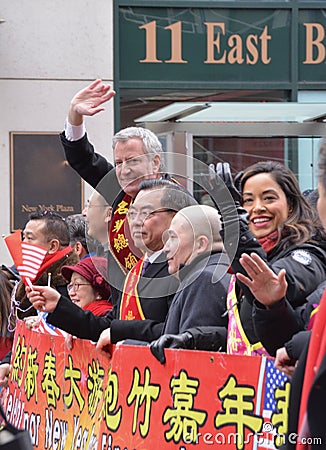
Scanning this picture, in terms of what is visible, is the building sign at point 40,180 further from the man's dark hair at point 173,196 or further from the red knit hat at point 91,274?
the man's dark hair at point 173,196

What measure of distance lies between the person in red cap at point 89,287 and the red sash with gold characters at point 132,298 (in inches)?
29.7

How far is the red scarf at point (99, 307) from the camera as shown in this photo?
603 centimetres

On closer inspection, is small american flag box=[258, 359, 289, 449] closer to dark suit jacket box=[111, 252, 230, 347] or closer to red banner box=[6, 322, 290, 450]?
red banner box=[6, 322, 290, 450]

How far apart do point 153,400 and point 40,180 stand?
28.9ft

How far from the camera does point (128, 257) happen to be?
214 inches

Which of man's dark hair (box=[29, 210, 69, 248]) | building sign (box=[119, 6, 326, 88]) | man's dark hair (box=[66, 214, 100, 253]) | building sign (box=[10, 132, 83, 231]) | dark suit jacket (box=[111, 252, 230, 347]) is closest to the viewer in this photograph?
dark suit jacket (box=[111, 252, 230, 347])

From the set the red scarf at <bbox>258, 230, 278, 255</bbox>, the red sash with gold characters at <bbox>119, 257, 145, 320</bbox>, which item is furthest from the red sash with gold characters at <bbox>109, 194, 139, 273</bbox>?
the red scarf at <bbox>258, 230, 278, 255</bbox>

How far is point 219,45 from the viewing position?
13375 mm

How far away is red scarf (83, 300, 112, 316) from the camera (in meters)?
6.03

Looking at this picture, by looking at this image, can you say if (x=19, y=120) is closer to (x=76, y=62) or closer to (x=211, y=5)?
(x=76, y=62)

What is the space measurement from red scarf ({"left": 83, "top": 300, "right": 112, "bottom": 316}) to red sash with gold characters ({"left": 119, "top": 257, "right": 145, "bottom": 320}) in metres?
0.78

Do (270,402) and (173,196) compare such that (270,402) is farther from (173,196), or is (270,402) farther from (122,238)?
(122,238)

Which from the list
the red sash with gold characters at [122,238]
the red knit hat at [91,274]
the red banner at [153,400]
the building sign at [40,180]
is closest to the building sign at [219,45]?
the building sign at [40,180]

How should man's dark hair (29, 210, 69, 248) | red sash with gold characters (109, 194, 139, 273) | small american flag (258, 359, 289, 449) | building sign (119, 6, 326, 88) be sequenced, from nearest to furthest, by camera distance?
1. small american flag (258, 359, 289, 449)
2. red sash with gold characters (109, 194, 139, 273)
3. man's dark hair (29, 210, 69, 248)
4. building sign (119, 6, 326, 88)
